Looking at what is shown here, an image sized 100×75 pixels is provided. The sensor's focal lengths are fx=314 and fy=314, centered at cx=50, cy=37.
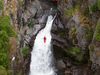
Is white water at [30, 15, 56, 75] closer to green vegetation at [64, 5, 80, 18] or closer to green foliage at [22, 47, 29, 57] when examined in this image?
green foliage at [22, 47, 29, 57]

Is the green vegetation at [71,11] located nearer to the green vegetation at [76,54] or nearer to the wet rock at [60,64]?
the green vegetation at [76,54]

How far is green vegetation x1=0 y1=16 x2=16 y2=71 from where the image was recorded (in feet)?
89.8

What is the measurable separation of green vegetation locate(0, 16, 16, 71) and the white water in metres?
6.51

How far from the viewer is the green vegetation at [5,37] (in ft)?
89.8

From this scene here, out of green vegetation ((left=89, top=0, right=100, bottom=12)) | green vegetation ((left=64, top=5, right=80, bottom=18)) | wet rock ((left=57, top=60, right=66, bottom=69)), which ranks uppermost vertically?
green vegetation ((left=89, top=0, right=100, bottom=12))

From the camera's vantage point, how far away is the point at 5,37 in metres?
28.5

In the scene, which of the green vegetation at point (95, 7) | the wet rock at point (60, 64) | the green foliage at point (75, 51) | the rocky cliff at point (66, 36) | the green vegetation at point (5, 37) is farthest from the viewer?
the wet rock at point (60, 64)

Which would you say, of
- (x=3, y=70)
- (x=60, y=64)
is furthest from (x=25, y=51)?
(x=3, y=70)

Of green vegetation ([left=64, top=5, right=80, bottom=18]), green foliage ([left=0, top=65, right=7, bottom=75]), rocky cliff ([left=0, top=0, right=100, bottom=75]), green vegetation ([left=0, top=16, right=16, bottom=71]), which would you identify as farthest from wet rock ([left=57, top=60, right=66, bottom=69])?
green foliage ([left=0, top=65, right=7, bottom=75])

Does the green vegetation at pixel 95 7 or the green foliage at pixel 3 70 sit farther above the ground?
the green vegetation at pixel 95 7

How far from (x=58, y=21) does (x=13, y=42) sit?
28.2 ft

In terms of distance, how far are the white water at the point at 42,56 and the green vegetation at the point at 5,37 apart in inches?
256

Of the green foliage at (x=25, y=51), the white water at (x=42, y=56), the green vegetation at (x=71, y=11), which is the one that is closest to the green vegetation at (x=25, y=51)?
the green foliage at (x=25, y=51)

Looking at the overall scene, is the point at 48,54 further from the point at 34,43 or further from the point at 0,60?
the point at 0,60
